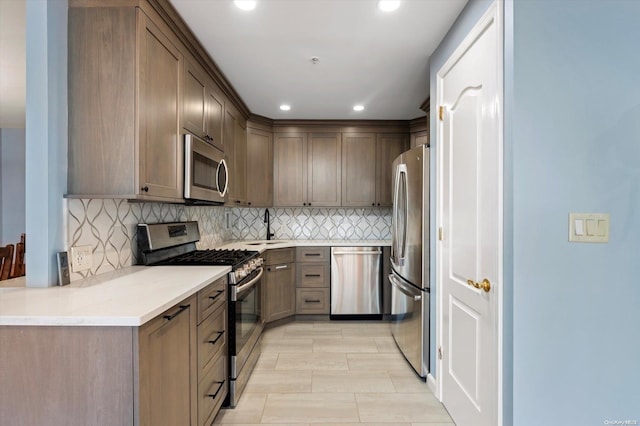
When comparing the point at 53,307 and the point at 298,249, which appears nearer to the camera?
the point at 53,307

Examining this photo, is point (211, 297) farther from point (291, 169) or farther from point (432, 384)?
point (291, 169)

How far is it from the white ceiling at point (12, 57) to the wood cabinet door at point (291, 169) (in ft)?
A: 8.05

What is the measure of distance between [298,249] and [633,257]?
2.95 metres

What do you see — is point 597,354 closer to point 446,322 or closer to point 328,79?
point 446,322

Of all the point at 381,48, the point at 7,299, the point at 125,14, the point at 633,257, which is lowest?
the point at 7,299

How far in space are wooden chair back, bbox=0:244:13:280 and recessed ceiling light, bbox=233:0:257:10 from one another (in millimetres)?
2869

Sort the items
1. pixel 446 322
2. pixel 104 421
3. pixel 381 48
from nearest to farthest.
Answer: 1. pixel 104 421
2. pixel 446 322
3. pixel 381 48

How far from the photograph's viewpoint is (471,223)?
1694 mm

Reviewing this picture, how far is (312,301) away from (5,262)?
296 cm

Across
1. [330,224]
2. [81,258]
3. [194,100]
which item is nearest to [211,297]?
[81,258]

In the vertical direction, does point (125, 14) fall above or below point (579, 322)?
above

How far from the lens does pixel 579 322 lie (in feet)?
4.21

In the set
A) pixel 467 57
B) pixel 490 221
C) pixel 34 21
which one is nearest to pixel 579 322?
pixel 490 221

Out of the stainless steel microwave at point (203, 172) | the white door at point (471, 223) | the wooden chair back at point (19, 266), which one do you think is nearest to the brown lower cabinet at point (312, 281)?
the stainless steel microwave at point (203, 172)
